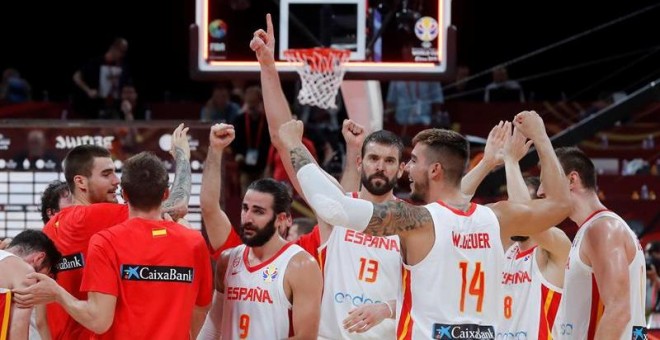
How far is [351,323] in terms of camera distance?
567 cm

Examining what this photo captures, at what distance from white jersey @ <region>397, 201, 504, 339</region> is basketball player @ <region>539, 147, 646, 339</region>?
688 mm

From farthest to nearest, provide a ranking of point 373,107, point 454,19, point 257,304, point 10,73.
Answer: point 454,19 < point 10,73 < point 373,107 < point 257,304

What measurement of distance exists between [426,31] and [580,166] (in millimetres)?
4456

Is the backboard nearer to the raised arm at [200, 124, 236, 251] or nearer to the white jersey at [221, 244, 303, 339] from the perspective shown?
the raised arm at [200, 124, 236, 251]

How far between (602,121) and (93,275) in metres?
7.75

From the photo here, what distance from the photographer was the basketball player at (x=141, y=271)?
541 centimetres

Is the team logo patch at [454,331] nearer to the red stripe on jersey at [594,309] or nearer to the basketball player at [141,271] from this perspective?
the red stripe on jersey at [594,309]

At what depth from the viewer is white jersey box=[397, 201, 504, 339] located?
514 centimetres

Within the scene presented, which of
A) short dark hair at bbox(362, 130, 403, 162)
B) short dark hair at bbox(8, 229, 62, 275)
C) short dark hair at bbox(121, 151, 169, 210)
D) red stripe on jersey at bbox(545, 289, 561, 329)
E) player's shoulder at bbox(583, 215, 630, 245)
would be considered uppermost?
short dark hair at bbox(362, 130, 403, 162)

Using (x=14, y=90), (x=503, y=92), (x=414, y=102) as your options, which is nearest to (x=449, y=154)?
(x=414, y=102)

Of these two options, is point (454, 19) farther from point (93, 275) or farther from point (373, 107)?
point (93, 275)

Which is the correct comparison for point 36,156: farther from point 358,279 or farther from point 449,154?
point 449,154

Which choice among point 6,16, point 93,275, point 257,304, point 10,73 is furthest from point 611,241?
point 6,16

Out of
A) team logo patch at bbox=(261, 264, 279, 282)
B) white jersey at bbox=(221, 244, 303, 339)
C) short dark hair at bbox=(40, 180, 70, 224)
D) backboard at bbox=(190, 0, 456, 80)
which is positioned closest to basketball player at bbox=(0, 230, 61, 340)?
white jersey at bbox=(221, 244, 303, 339)
